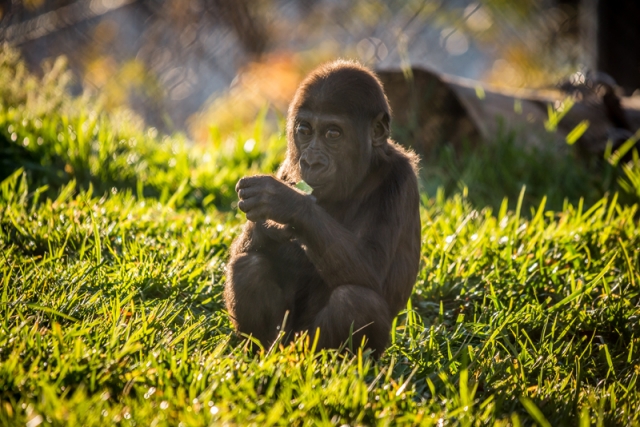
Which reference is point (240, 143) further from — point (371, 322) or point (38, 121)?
point (371, 322)

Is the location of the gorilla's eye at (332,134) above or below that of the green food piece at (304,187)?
above

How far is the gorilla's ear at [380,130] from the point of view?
3.69 m

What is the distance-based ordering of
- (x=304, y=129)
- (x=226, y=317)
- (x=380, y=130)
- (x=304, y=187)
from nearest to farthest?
1. (x=304, y=187)
2. (x=304, y=129)
3. (x=380, y=130)
4. (x=226, y=317)

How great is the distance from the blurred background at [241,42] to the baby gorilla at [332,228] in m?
6.42

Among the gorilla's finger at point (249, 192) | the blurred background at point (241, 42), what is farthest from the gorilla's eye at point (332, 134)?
the blurred background at point (241, 42)

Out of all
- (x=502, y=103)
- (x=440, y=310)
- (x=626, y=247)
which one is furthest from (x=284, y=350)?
(x=502, y=103)

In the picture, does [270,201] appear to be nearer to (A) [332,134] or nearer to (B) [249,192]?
(B) [249,192]

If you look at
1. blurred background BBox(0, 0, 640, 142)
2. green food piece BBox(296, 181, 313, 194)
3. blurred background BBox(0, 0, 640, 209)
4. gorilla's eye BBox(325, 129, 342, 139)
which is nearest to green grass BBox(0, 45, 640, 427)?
blurred background BBox(0, 0, 640, 209)

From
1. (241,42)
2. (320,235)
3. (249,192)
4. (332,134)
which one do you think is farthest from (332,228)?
(241,42)

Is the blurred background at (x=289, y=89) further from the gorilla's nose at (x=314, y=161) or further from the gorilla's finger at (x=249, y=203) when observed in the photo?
the gorilla's finger at (x=249, y=203)

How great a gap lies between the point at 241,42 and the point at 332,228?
847 cm

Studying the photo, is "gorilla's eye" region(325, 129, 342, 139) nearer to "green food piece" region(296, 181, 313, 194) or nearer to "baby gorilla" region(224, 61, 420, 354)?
"baby gorilla" region(224, 61, 420, 354)

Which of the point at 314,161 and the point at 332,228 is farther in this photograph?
the point at 314,161

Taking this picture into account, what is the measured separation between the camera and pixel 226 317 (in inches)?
150
